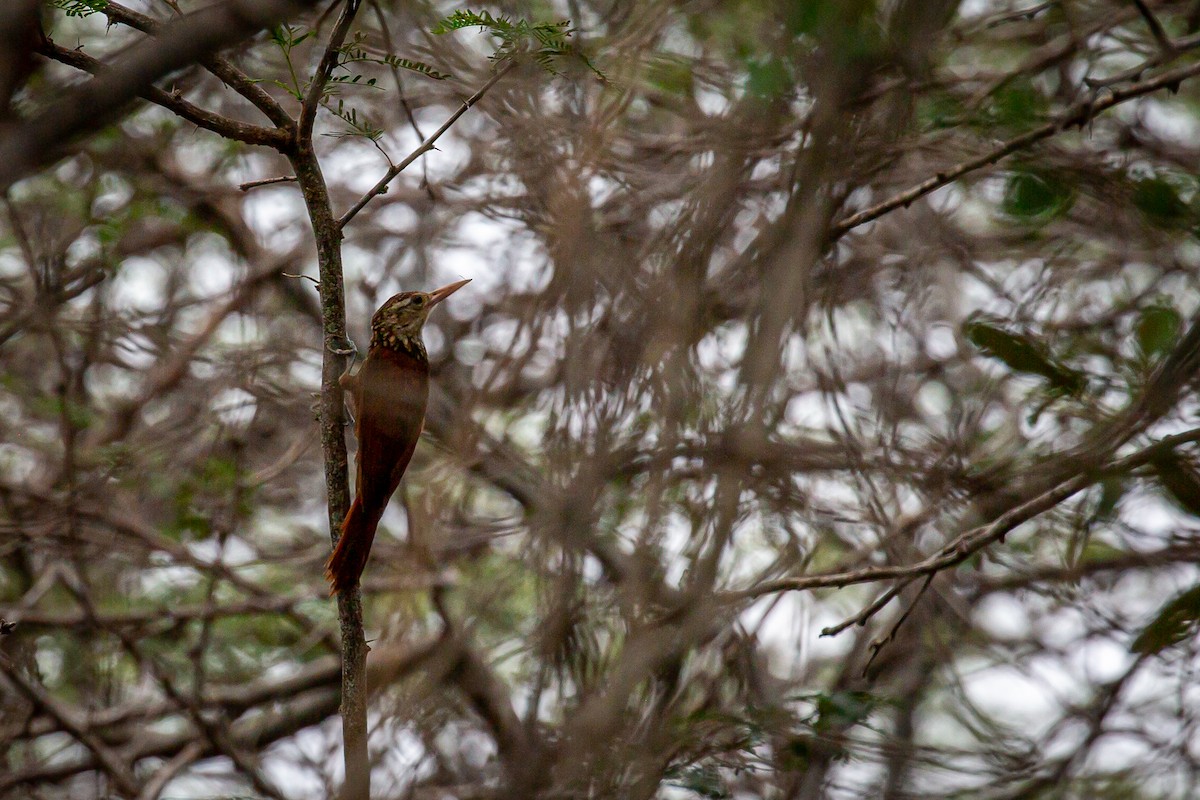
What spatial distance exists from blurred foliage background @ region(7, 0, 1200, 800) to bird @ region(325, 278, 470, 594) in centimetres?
37

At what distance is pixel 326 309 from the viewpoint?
8.97 feet

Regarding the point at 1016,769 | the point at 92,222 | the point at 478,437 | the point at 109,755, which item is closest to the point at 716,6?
the point at 478,437

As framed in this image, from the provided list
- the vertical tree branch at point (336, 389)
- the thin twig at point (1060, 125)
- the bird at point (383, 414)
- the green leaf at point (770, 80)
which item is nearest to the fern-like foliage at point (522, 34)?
the vertical tree branch at point (336, 389)

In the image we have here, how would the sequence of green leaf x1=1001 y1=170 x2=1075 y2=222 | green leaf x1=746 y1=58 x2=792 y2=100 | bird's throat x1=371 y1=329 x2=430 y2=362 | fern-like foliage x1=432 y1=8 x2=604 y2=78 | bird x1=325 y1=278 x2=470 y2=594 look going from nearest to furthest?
fern-like foliage x1=432 y1=8 x2=604 y2=78 < green leaf x1=746 y1=58 x2=792 y2=100 < bird x1=325 y1=278 x2=470 y2=594 < green leaf x1=1001 y1=170 x2=1075 y2=222 < bird's throat x1=371 y1=329 x2=430 y2=362

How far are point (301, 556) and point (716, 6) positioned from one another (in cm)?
354

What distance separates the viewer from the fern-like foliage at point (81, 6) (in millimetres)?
2453

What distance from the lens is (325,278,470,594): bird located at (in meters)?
2.96

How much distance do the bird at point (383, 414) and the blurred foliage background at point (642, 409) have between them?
0.37 m

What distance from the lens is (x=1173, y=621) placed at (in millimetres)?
2496

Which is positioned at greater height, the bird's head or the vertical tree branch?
the bird's head

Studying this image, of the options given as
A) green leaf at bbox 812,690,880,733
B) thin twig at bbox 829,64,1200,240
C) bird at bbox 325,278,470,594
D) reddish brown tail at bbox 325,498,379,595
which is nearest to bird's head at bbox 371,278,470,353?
bird at bbox 325,278,470,594

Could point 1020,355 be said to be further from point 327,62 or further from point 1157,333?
point 327,62

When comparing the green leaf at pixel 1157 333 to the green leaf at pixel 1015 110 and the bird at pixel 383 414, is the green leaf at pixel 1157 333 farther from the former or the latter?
the bird at pixel 383 414

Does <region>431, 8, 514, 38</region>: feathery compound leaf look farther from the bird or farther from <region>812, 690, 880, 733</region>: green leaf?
<region>812, 690, 880, 733</region>: green leaf
